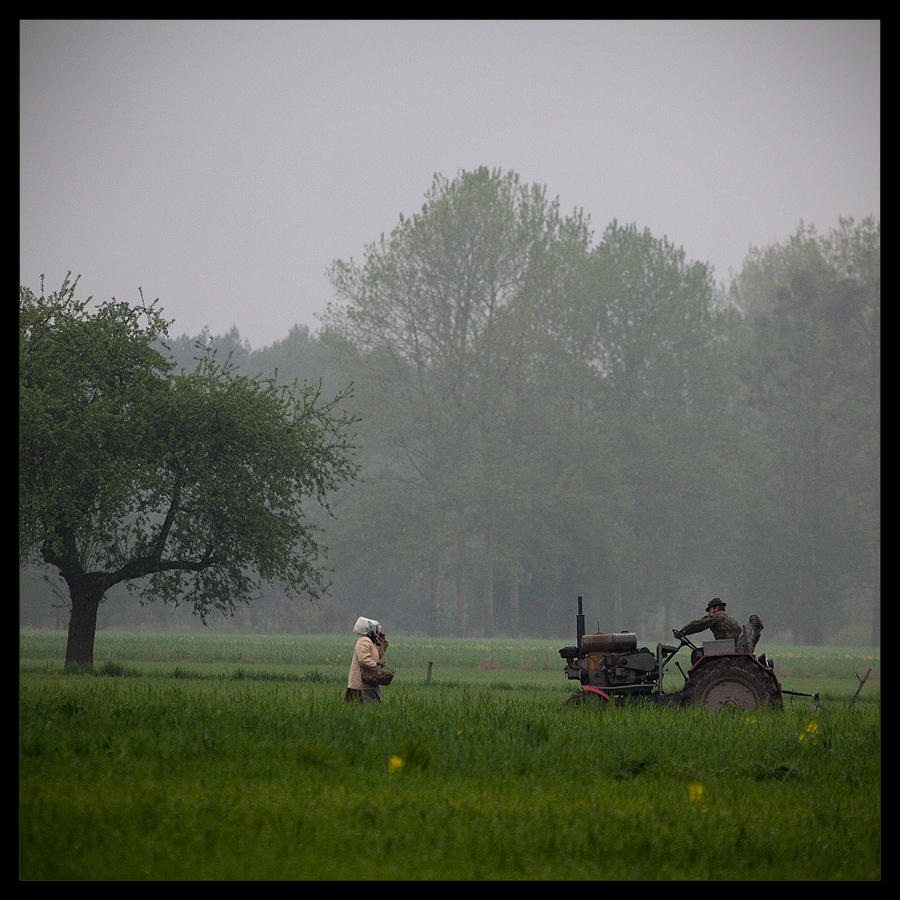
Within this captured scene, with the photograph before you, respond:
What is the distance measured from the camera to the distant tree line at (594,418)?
192 ft

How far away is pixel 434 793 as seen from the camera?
789 cm

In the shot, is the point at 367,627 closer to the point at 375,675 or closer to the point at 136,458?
the point at 375,675

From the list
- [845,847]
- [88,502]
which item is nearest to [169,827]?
[845,847]

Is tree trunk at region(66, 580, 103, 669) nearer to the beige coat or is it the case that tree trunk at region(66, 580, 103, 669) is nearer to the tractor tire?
the beige coat

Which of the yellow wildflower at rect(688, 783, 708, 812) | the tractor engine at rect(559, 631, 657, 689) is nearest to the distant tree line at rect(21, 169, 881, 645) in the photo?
the tractor engine at rect(559, 631, 657, 689)

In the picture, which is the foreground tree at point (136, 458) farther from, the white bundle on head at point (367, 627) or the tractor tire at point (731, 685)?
the tractor tire at point (731, 685)

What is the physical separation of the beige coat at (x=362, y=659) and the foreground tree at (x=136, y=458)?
1012cm

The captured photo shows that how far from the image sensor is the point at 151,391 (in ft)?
81.0

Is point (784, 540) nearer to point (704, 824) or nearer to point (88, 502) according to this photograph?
point (88, 502)

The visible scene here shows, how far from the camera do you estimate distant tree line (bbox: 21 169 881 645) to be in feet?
192

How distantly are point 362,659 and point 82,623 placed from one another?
13.8m

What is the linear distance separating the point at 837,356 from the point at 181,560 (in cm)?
4984

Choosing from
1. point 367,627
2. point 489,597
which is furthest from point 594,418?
point 367,627

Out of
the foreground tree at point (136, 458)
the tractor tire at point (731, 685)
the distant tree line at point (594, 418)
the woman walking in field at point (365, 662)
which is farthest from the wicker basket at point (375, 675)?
the distant tree line at point (594, 418)
